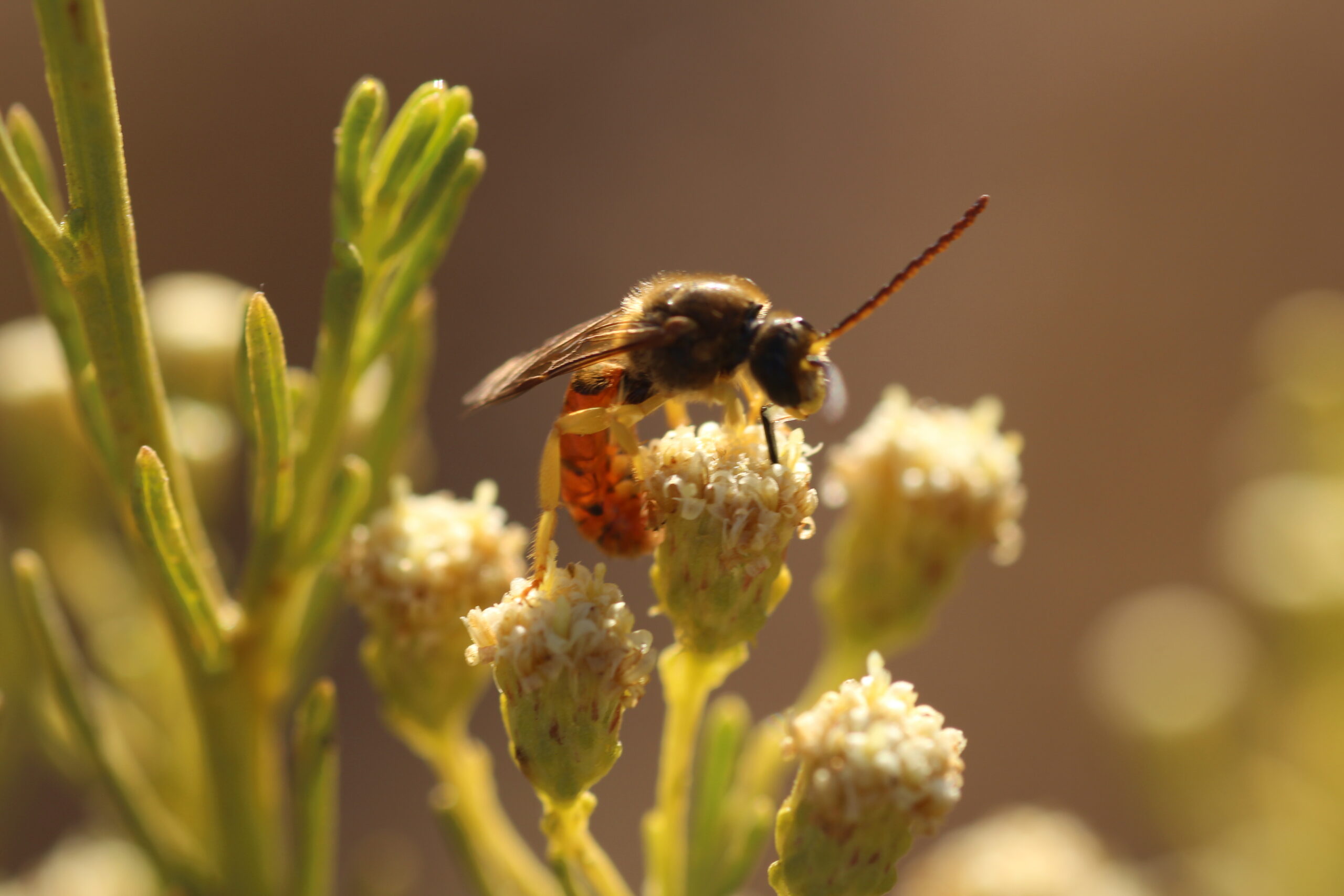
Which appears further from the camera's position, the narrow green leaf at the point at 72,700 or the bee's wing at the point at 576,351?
the bee's wing at the point at 576,351

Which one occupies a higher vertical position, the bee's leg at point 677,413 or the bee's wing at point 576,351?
the bee's wing at point 576,351

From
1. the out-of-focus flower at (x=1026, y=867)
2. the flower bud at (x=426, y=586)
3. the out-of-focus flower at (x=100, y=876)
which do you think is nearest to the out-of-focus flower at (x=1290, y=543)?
the out-of-focus flower at (x=1026, y=867)

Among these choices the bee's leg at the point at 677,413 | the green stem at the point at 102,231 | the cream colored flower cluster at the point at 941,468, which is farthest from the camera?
the cream colored flower cluster at the point at 941,468

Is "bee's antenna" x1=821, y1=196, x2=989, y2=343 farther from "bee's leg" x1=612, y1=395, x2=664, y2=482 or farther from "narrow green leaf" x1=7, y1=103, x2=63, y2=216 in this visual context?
"narrow green leaf" x1=7, y1=103, x2=63, y2=216

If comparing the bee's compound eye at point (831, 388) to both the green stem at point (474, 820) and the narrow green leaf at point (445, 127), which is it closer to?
the narrow green leaf at point (445, 127)

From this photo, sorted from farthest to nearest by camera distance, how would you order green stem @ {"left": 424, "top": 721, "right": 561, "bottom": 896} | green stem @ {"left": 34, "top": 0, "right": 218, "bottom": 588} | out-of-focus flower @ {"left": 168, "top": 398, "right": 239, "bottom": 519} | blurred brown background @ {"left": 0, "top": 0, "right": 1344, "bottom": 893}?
1. blurred brown background @ {"left": 0, "top": 0, "right": 1344, "bottom": 893}
2. out-of-focus flower @ {"left": 168, "top": 398, "right": 239, "bottom": 519}
3. green stem @ {"left": 424, "top": 721, "right": 561, "bottom": 896}
4. green stem @ {"left": 34, "top": 0, "right": 218, "bottom": 588}

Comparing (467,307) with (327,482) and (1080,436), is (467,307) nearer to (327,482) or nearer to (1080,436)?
(1080,436)

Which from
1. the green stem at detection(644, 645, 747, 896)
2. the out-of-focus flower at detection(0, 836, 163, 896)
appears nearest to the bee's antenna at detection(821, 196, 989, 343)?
the green stem at detection(644, 645, 747, 896)

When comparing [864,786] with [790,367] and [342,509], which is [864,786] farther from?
[342,509]

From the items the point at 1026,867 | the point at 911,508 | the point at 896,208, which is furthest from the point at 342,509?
the point at 896,208
